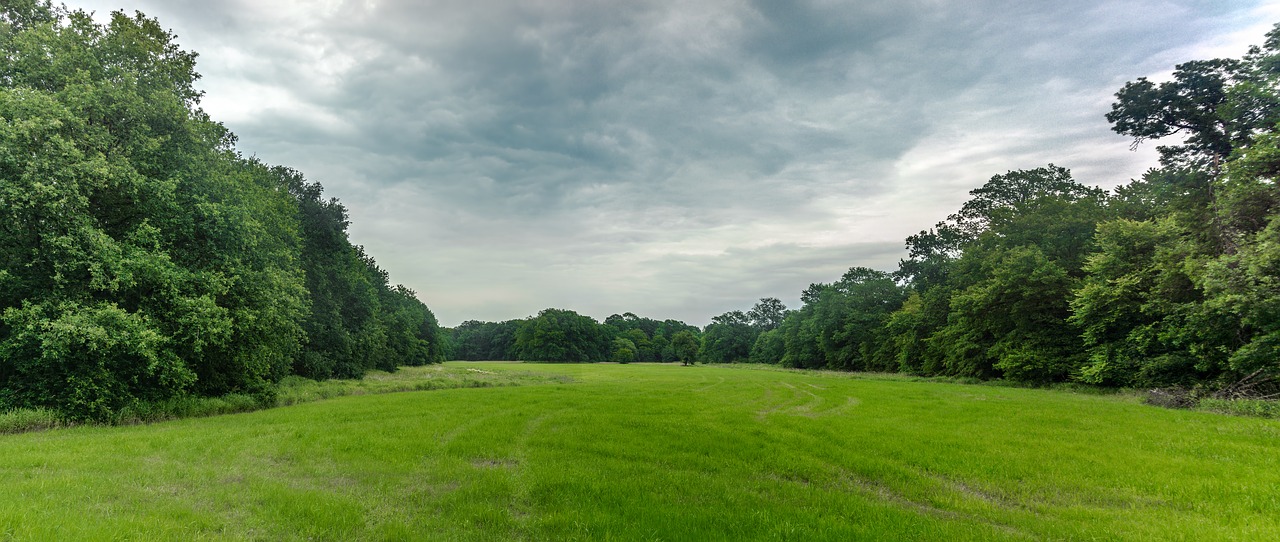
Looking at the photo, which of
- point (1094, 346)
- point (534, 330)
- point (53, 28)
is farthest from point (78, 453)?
point (534, 330)

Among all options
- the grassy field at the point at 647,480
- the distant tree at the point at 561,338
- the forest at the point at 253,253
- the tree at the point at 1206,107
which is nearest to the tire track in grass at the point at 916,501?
the grassy field at the point at 647,480

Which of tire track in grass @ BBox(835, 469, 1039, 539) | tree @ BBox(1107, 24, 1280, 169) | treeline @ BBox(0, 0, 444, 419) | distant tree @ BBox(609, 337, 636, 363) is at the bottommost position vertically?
distant tree @ BBox(609, 337, 636, 363)

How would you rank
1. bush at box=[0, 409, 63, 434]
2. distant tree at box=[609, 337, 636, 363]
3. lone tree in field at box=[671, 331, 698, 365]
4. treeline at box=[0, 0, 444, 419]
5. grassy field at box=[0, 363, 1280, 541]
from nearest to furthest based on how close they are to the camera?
grassy field at box=[0, 363, 1280, 541] < bush at box=[0, 409, 63, 434] < treeline at box=[0, 0, 444, 419] < lone tree in field at box=[671, 331, 698, 365] < distant tree at box=[609, 337, 636, 363]

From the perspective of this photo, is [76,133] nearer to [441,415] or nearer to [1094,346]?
[441,415]

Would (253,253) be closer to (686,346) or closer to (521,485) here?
(521,485)

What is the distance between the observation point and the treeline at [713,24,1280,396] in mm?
21406

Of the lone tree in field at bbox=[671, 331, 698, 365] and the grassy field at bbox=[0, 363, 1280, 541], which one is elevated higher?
the grassy field at bbox=[0, 363, 1280, 541]

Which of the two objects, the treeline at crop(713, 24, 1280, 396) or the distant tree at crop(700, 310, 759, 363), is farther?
the distant tree at crop(700, 310, 759, 363)

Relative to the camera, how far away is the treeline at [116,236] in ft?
49.8

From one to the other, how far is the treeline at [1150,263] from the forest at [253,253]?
0.14 m

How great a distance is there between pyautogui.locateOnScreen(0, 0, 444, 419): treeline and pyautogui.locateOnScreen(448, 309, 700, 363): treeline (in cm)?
11307

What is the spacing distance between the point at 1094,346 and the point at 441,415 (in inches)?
1732

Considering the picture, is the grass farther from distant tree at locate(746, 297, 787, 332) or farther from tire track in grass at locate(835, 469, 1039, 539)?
distant tree at locate(746, 297, 787, 332)

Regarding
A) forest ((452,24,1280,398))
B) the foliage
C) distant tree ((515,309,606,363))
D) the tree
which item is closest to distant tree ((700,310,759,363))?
the foliage
